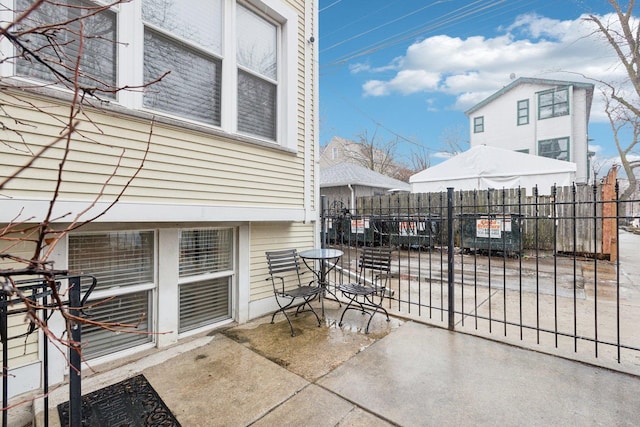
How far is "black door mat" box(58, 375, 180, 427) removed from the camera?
7.50 ft

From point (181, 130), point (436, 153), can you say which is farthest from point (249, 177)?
point (436, 153)

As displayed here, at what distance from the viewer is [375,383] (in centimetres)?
269

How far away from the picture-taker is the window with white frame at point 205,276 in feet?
12.3

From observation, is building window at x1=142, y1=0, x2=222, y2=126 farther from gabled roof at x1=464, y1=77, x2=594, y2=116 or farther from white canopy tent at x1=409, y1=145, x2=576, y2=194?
→ gabled roof at x1=464, y1=77, x2=594, y2=116

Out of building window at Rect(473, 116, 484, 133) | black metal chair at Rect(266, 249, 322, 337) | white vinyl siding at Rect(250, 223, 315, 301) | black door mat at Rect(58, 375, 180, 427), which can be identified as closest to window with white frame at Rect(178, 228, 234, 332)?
white vinyl siding at Rect(250, 223, 315, 301)

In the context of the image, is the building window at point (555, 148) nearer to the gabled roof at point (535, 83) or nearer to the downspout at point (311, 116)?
the gabled roof at point (535, 83)

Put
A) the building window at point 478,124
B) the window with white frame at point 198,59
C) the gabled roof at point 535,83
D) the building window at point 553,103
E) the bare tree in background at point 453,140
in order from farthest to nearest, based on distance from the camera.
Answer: the bare tree in background at point 453,140
the building window at point 478,124
the building window at point 553,103
the gabled roof at point 535,83
the window with white frame at point 198,59

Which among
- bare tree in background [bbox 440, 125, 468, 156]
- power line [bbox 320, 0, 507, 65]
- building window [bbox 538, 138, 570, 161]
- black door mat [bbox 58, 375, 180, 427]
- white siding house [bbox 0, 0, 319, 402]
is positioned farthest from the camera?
bare tree in background [bbox 440, 125, 468, 156]

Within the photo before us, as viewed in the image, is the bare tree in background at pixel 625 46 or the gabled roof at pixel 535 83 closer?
the bare tree in background at pixel 625 46

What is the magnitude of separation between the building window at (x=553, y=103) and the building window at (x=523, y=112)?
0.57m

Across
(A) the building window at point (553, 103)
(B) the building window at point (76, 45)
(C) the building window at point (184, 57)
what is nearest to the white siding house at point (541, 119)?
(A) the building window at point (553, 103)

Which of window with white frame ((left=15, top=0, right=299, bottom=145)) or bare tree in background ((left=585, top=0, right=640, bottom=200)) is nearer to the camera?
window with white frame ((left=15, top=0, right=299, bottom=145))

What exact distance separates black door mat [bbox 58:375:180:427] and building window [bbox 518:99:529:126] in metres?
20.2

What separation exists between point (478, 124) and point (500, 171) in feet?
32.1
